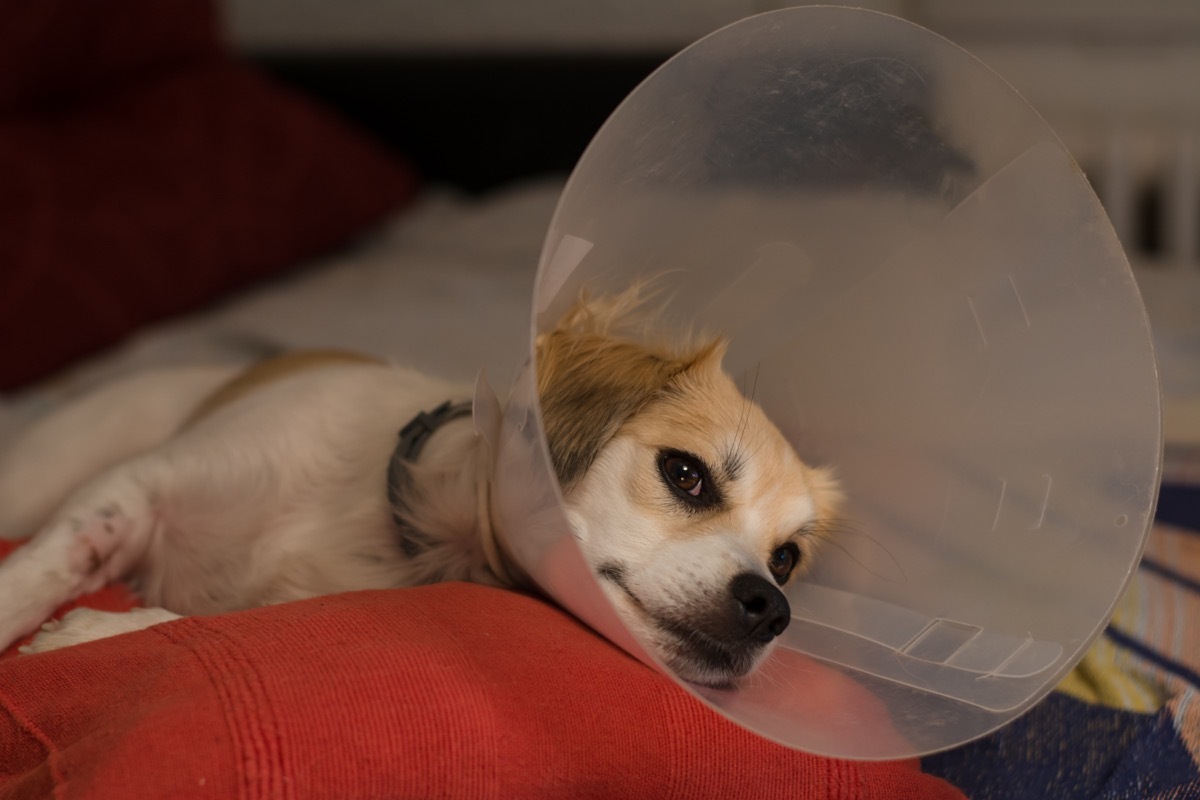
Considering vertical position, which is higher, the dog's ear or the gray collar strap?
the dog's ear

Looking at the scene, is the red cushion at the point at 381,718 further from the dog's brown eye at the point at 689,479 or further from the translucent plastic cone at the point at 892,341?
the dog's brown eye at the point at 689,479

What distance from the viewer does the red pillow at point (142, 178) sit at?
7.62 ft

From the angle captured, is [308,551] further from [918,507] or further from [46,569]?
[918,507]

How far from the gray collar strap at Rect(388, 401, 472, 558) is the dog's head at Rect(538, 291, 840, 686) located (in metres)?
0.20

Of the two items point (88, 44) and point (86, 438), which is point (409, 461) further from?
point (88, 44)

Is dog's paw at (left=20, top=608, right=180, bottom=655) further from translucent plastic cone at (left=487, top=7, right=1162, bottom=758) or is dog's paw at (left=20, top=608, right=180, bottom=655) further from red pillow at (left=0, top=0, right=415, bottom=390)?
red pillow at (left=0, top=0, right=415, bottom=390)

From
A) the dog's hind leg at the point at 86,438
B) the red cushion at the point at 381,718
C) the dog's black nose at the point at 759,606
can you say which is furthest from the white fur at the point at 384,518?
the dog's hind leg at the point at 86,438

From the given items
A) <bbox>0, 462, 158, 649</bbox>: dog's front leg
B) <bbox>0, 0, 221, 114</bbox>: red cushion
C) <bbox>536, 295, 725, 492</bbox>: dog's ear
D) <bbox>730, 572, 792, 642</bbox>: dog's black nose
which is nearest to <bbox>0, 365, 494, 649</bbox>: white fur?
<bbox>0, 462, 158, 649</bbox>: dog's front leg

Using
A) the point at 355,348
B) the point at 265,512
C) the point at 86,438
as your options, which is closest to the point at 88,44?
the point at 355,348

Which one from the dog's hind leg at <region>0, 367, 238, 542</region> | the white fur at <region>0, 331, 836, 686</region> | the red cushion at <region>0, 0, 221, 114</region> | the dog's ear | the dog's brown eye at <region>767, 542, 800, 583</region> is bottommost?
the dog's brown eye at <region>767, 542, 800, 583</region>

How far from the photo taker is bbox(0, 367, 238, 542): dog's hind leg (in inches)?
69.6

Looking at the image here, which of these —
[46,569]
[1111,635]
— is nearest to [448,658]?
[46,569]

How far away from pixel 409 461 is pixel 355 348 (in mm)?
1090

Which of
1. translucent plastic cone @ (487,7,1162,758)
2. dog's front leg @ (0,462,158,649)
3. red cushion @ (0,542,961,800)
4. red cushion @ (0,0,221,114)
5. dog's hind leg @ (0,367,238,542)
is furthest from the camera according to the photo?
red cushion @ (0,0,221,114)
